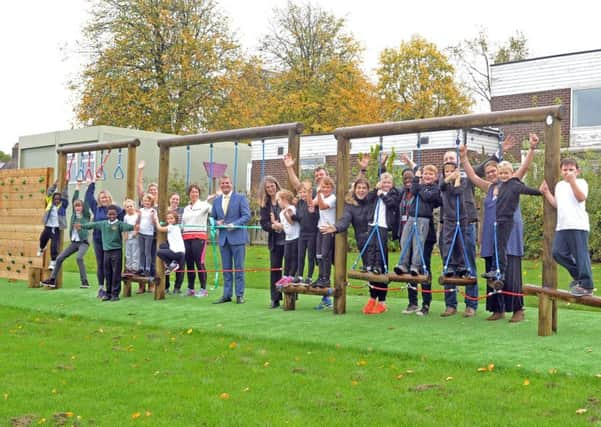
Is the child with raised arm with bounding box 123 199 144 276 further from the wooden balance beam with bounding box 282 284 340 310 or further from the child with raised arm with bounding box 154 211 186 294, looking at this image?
the wooden balance beam with bounding box 282 284 340 310

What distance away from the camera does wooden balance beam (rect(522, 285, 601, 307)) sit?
820cm

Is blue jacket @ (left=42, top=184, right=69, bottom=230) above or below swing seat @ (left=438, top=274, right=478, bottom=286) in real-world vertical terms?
above

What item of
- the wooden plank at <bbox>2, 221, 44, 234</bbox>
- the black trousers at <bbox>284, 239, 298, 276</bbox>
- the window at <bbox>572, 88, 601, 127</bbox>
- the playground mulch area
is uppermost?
the window at <bbox>572, 88, 601, 127</bbox>

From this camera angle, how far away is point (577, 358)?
724cm

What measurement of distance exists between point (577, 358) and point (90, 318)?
6.53 metres

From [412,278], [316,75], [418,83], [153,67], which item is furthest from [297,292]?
[418,83]

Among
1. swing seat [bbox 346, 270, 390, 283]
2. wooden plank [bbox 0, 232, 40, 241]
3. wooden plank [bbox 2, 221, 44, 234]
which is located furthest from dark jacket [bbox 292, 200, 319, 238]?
wooden plank [bbox 0, 232, 40, 241]

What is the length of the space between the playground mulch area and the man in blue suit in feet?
3.94

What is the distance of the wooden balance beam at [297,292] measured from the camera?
1066cm

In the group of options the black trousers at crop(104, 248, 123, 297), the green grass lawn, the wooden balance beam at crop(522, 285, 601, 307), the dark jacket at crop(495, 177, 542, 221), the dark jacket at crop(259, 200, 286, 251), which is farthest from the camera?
the black trousers at crop(104, 248, 123, 297)

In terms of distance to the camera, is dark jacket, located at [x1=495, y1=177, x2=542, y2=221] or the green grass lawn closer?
the green grass lawn

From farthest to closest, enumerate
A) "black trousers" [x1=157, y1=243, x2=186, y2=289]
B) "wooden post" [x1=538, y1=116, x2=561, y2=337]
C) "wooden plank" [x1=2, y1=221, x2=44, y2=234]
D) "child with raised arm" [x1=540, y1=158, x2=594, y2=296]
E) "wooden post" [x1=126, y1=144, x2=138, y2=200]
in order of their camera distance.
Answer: "wooden plank" [x1=2, y1=221, x2=44, y2=234]
"wooden post" [x1=126, y1=144, x2=138, y2=200]
"black trousers" [x1=157, y1=243, x2=186, y2=289]
"wooden post" [x1=538, y1=116, x2=561, y2=337]
"child with raised arm" [x1=540, y1=158, x2=594, y2=296]

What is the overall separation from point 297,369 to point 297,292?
3.90 metres

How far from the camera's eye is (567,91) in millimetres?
28562
